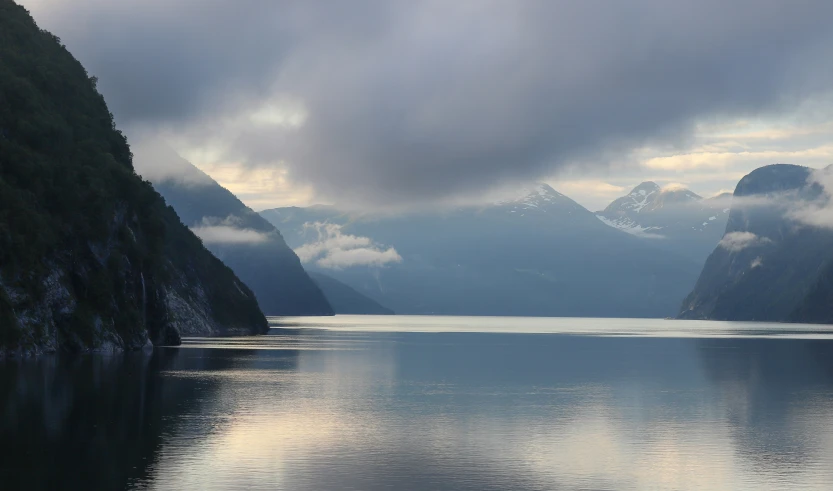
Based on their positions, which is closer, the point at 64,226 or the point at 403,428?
the point at 403,428

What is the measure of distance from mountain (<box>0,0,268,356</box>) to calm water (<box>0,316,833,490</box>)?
30.3 feet

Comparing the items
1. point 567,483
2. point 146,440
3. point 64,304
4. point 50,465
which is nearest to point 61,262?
point 64,304

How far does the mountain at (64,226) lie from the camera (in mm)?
128125

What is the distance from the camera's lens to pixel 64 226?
474 ft

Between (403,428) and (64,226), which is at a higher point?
(64,226)

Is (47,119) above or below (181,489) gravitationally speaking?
above

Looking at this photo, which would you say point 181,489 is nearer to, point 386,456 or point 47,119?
point 386,456

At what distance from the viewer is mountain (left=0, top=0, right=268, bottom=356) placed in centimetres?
12812

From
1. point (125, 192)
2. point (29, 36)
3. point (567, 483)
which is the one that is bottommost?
point (567, 483)

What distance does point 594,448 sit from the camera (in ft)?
195

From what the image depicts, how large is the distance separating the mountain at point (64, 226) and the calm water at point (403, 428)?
9.24 m

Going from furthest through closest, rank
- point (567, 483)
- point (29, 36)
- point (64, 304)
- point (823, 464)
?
point (29, 36) < point (64, 304) < point (823, 464) < point (567, 483)

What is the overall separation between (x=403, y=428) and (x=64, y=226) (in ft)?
302

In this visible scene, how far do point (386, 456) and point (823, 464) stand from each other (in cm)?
2303
